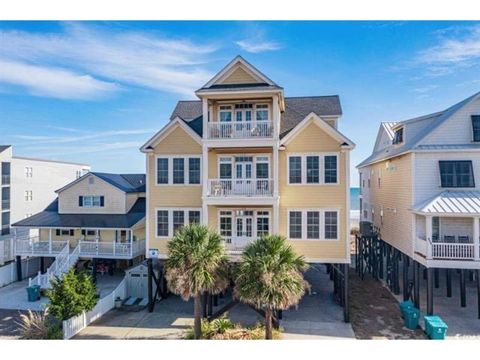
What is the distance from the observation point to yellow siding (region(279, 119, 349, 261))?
11086mm

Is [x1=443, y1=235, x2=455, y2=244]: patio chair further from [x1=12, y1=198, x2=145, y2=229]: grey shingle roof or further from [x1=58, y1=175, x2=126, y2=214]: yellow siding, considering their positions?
[x1=58, y1=175, x2=126, y2=214]: yellow siding

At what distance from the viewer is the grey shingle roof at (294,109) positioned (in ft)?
42.1

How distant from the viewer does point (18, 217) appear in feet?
65.9

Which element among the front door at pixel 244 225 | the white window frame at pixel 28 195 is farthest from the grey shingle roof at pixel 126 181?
the white window frame at pixel 28 195

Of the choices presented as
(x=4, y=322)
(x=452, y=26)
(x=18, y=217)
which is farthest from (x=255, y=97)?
(x=18, y=217)

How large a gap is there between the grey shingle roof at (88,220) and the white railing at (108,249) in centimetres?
81

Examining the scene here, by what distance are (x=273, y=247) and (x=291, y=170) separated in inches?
146

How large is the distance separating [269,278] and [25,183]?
19459 millimetres

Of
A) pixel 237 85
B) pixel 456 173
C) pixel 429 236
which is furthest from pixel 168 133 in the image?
pixel 456 173

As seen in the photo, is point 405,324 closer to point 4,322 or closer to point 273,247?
point 273,247

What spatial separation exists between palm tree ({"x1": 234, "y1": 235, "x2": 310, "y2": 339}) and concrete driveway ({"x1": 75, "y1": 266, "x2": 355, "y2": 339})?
80.6 inches

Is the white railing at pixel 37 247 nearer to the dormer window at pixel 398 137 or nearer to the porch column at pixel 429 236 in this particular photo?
the porch column at pixel 429 236

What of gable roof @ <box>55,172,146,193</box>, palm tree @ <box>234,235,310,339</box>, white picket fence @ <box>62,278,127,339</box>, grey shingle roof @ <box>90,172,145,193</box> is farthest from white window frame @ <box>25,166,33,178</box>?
palm tree @ <box>234,235,310,339</box>

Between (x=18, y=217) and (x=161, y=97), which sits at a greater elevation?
(x=161, y=97)
